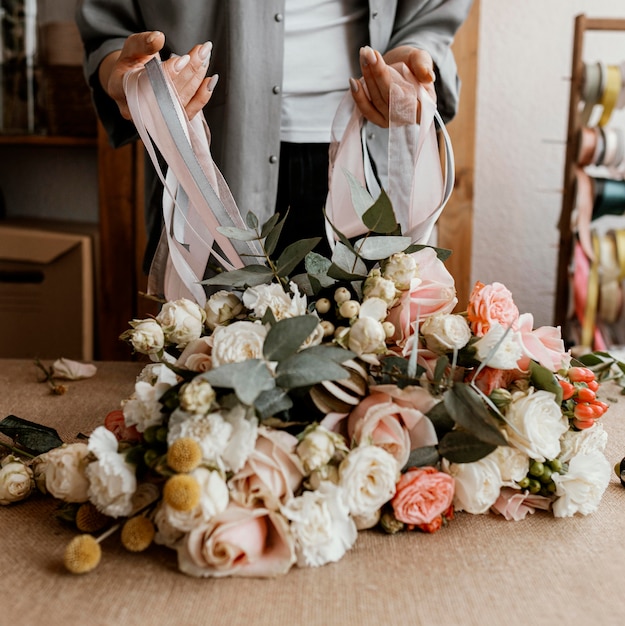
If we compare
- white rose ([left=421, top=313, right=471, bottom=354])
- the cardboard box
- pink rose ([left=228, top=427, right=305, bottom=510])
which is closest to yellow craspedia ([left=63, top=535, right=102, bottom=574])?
pink rose ([left=228, top=427, right=305, bottom=510])

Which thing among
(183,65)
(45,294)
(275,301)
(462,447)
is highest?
(183,65)

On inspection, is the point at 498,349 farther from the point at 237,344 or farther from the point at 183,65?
the point at 183,65

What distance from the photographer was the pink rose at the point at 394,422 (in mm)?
561

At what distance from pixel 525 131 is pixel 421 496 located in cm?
184

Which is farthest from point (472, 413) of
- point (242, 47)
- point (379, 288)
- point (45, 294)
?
point (45, 294)

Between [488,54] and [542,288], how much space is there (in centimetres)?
72

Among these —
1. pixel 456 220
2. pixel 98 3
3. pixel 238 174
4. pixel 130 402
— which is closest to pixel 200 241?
pixel 130 402

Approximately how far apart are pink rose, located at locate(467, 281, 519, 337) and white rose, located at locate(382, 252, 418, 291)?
0.06 m

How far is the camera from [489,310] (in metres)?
0.62

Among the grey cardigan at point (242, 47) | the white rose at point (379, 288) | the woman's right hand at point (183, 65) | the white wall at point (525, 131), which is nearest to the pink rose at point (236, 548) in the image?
the white rose at point (379, 288)

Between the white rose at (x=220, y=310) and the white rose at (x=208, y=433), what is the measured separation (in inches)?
6.2

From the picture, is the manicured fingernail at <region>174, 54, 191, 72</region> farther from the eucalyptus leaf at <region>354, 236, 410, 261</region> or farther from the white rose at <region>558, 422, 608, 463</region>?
the white rose at <region>558, 422, 608, 463</region>

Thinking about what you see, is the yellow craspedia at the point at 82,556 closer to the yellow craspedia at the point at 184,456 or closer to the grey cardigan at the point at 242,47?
the yellow craspedia at the point at 184,456

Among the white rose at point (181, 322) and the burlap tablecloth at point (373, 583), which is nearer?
the burlap tablecloth at point (373, 583)
